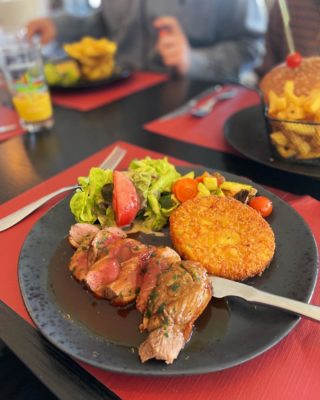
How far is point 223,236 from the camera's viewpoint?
1.00 meters

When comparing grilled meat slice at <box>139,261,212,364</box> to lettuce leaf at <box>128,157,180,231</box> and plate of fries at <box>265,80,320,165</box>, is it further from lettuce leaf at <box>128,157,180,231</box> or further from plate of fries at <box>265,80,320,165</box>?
plate of fries at <box>265,80,320,165</box>

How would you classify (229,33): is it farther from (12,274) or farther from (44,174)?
(12,274)

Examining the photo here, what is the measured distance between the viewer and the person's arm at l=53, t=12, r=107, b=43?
3.26m

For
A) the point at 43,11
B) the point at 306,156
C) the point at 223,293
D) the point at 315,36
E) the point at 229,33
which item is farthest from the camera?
the point at 43,11

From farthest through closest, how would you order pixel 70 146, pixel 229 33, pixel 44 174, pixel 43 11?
pixel 43 11 < pixel 229 33 < pixel 70 146 < pixel 44 174

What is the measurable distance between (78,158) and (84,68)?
0.97 metres

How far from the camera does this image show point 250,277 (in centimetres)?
93

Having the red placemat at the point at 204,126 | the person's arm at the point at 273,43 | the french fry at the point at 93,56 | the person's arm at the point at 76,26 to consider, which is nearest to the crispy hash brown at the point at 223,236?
the red placemat at the point at 204,126

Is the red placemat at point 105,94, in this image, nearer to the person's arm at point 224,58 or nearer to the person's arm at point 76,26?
the person's arm at point 224,58

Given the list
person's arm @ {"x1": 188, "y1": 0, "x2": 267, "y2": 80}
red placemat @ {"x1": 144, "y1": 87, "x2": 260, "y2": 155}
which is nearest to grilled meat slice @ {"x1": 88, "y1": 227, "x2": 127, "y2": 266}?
red placemat @ {"x1": 144, "y1": 87, "x2": 260, "y2": 155}

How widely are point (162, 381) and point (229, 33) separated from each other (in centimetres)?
290

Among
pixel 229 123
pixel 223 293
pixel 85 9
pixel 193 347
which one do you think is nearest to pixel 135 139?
pixel 229 123

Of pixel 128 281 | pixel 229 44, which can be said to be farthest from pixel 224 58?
pixel 128 281

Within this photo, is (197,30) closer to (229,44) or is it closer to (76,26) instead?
(229,44)
